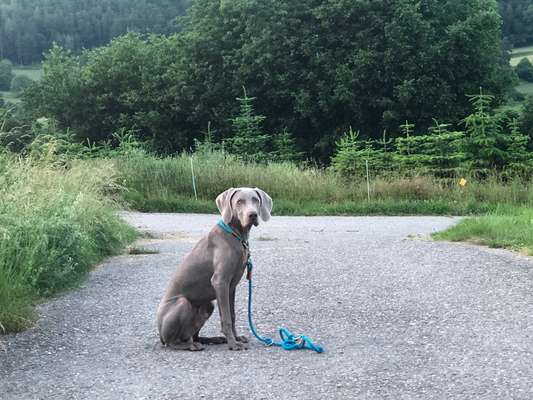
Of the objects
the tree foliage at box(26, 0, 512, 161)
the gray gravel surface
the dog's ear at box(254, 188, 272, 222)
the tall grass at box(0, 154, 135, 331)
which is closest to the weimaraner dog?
the dog's ear at box(254, 188, 272, 222)

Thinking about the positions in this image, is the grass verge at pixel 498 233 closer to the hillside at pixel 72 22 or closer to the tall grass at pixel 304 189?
the tall grass at pixel 304 189

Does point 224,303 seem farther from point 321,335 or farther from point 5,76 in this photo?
point 5,76

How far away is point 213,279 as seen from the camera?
570 cm

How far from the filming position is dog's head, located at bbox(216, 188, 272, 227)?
18.4 ft

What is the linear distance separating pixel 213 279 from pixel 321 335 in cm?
118

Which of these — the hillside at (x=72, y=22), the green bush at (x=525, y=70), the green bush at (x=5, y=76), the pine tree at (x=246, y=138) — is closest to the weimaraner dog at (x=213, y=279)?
the pine tree at (x=246, y=138)

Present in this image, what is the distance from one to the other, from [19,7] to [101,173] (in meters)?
73.2

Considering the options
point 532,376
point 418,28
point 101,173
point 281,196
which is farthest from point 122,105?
point 532,376

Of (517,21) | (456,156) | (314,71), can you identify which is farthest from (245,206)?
(517,21)

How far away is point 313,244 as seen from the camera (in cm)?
1247

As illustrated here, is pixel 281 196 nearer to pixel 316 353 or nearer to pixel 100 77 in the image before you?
pixel 316 353

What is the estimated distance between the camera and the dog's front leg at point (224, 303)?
5652 mm

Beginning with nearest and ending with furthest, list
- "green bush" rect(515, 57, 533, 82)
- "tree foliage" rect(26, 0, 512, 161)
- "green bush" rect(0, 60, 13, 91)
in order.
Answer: "tree foliage" rect(26, 0, 512, 161) < "green bush" rect(515, 57, 533, 82) < "green bush" rect(0, 60, 13, 91)

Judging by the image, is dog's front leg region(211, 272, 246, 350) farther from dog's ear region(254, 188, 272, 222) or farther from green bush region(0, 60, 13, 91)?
green bush region(0, 60, 13, 91)
